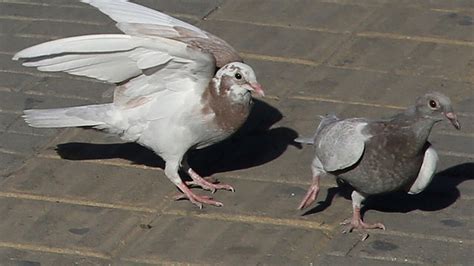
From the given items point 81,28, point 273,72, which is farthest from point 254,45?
point 81,28

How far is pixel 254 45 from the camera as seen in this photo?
8.57 meters

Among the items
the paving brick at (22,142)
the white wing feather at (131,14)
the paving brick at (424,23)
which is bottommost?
the paving brick at (22,142)

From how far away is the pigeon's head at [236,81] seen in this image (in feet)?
22.4

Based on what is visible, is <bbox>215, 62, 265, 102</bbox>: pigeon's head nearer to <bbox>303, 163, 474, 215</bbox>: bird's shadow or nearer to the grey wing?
the grey wing

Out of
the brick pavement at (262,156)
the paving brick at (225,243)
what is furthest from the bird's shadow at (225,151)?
the paving brick at (225,243)

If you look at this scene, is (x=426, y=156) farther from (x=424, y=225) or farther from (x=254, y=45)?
(x=254, y=45)

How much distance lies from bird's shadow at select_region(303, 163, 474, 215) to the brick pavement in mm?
11

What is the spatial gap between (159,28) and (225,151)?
0.82 m

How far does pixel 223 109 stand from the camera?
6.87 metres

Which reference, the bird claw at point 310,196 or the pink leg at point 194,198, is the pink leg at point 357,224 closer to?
the bird claw at point 310,196

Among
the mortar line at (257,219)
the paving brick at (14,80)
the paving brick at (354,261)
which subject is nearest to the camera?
the paving brick at (354,261)

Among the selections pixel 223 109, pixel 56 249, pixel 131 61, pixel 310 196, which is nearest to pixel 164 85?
pixel 131 61

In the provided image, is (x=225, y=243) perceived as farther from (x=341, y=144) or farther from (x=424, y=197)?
(x=424, y=197)

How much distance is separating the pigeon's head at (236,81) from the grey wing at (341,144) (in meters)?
0.48
